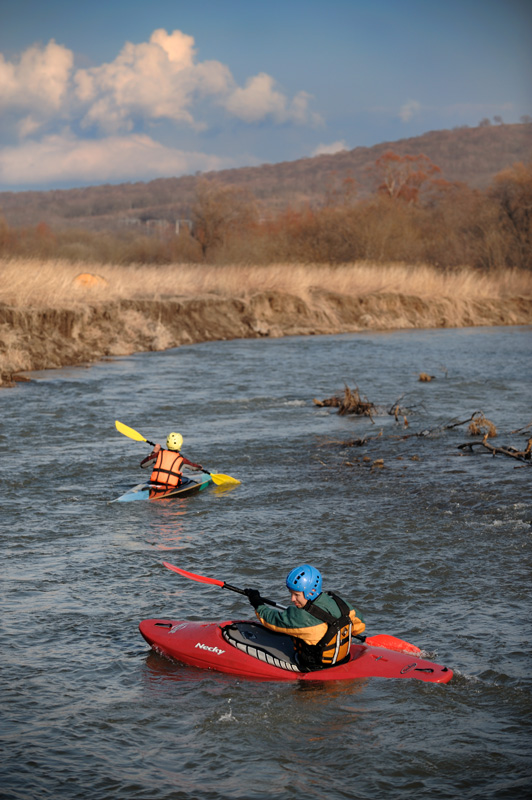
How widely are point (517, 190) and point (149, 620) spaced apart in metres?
32.8

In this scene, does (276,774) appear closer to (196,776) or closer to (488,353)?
(196,776)

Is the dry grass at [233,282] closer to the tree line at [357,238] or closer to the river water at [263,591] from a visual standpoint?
the tree line at [357,238]

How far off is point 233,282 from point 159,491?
17679mm

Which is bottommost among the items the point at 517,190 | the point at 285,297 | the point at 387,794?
the point at 387,794

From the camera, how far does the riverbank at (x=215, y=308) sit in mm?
18984

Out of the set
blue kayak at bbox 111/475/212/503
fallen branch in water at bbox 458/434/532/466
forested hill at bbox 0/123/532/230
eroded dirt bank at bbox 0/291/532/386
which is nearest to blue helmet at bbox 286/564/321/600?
blue kayak at bbox 111/475/212/503

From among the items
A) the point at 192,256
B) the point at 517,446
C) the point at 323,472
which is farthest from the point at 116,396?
the point at 192,256

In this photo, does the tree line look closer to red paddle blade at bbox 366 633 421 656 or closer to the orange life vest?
the orange life vest

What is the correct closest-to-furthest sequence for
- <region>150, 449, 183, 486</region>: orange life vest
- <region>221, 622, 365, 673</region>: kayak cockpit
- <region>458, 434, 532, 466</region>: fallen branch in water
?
<region>221, 622, 365, 673</region>: kayak cockpit < <region>150, 449, 183, 486</region>: orange life vest < <region>458, 434, 532, 466</region>: fallen branch in water

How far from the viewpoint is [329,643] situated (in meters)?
5.02

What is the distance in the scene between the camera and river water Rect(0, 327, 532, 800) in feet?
13.9

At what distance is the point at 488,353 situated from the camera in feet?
68.4

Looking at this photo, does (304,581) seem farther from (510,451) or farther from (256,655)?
(510,451)

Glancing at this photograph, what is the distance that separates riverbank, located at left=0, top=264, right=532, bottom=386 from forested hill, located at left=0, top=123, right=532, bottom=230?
5874 centimetres
